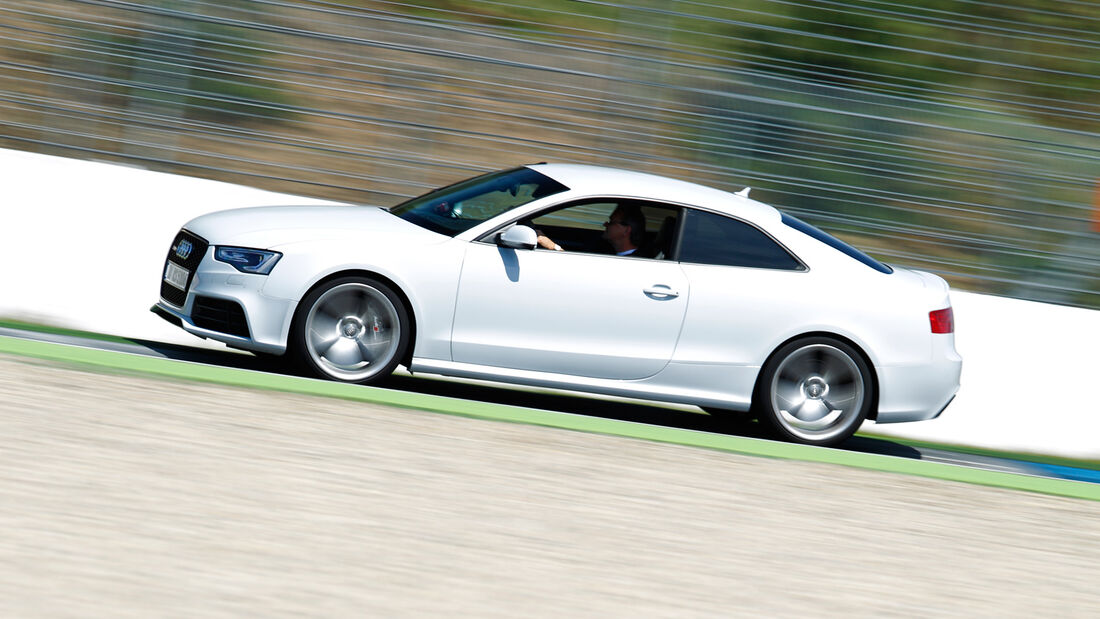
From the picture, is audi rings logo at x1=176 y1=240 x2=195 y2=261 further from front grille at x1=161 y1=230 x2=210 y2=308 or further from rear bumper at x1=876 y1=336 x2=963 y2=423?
rear bumper at x1=876 y1=336 x2=963 y2=423

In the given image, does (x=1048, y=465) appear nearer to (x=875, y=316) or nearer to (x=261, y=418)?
(x=875, y=316)

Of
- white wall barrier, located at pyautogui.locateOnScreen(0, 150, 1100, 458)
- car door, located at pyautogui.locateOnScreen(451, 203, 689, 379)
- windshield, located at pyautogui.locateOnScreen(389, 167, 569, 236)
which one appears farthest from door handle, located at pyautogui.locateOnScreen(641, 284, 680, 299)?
white wall barrier, located at pyautogui.locateOnScreen(0, 150, 1100, 458)

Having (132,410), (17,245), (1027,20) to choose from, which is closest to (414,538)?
(132,410)

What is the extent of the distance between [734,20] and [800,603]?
22.6ft

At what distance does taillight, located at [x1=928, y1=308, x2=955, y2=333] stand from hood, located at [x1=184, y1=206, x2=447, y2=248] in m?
3.01

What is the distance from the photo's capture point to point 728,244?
729cm

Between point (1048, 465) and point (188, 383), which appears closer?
point (188, 383)

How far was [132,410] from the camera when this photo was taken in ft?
18.8

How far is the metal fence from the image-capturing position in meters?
9.27

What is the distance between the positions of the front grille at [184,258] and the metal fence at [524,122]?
1.98 metres

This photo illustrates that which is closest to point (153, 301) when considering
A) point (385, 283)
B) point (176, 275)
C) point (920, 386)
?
point (176, 275)

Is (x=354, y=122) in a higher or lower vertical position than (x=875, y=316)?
higher

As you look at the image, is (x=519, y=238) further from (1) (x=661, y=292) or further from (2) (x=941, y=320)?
(2) (x=941, y=320)

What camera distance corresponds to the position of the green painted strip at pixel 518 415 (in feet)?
21.3
